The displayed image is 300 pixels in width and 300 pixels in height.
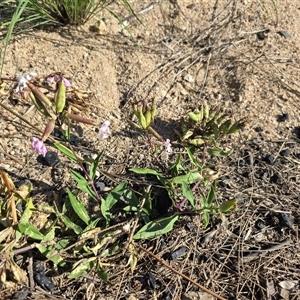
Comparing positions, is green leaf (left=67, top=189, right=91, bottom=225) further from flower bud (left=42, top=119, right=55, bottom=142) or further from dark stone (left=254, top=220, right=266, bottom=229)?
dark stone (left=254, top=220, right=266, bottom=229)

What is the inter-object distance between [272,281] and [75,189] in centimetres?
65

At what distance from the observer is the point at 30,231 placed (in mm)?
1389

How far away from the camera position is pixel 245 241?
1.50m

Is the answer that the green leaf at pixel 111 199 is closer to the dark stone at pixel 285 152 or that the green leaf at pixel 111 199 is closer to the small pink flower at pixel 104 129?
the small pink flower at pixel 104 129

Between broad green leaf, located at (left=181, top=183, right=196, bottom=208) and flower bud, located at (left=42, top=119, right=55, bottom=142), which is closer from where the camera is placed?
flower bud, located at (left=42, top=119, right=55, bottom=142)

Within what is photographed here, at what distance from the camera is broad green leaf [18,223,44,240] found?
1.37 m

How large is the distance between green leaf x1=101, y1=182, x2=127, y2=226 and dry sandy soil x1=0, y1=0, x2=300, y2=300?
0.12m

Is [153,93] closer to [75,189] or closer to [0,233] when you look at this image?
[75,189]

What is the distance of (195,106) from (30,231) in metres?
0.77

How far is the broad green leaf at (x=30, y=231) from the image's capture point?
54.0 inches

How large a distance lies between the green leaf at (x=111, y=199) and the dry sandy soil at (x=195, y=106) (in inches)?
4.9

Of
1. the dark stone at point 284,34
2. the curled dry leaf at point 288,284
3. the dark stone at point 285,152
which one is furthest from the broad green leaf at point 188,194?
the dark stone at point 284,34

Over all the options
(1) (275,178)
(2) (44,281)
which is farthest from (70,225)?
(1) (275,178)

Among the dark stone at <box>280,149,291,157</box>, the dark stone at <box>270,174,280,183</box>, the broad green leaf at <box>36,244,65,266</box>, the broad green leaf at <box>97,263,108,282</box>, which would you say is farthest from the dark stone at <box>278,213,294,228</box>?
the broad green leaf at <box>36,244,65,266</box>
